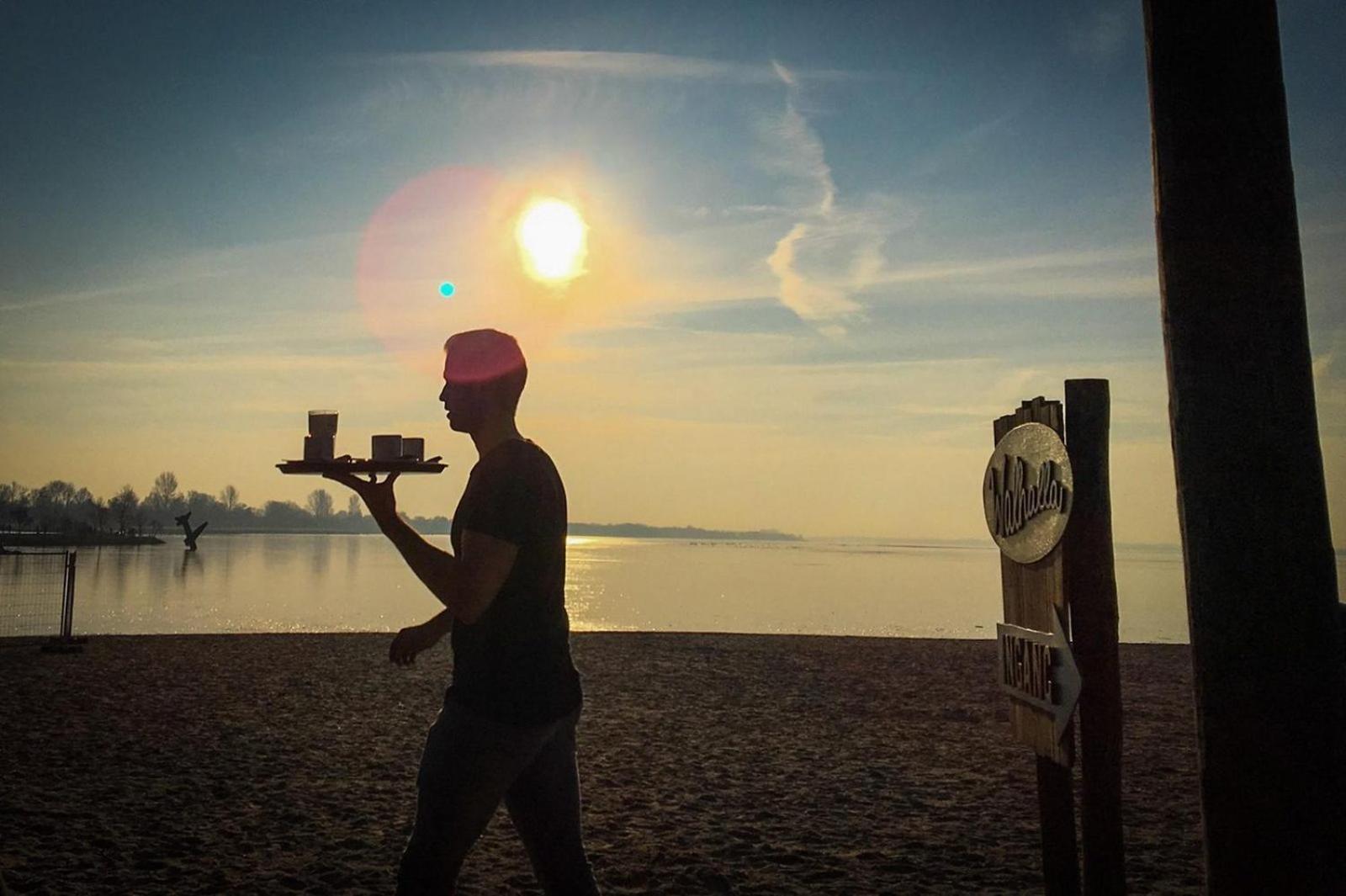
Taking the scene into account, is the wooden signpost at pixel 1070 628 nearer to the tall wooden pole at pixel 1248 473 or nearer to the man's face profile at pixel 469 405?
the tall wooden pole at pixel 1248 473

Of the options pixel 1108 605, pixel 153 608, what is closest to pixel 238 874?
pixel 1108 605

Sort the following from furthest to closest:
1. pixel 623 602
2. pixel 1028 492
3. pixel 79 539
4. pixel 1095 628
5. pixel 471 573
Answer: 1. pixel 79 539
2. pixel 623 602
3. pixel 1028 492
4. pixel 1095 628
5. pixel 471 573

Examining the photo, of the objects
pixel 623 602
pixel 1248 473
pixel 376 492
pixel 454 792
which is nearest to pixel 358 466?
pixel 376 492

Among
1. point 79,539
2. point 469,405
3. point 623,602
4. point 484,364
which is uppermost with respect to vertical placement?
point 79,539

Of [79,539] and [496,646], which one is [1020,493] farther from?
[79,539]

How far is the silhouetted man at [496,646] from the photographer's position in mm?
2926

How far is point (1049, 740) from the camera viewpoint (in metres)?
4.46

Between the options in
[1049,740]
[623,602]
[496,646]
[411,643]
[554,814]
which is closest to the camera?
[496,646]

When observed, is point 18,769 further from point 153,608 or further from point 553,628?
point 153,608

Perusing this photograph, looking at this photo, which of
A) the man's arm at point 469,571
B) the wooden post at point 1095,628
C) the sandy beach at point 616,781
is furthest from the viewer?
the sandy beach at point 616,781

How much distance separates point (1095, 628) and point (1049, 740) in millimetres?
600

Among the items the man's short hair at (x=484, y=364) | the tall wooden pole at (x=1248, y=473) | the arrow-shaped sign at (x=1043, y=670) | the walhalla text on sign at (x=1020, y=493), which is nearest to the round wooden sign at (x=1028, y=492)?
the walhalla text on sign at (x=1020, y=493)

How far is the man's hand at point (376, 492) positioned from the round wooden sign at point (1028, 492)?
2.81 meters

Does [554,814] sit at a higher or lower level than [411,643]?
lower
